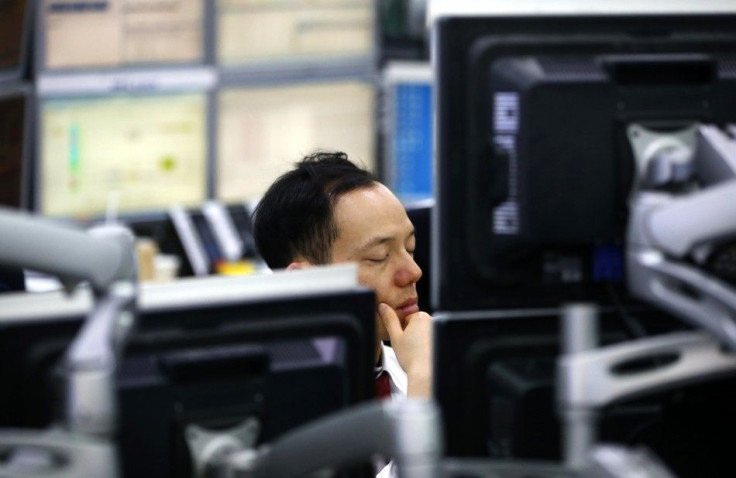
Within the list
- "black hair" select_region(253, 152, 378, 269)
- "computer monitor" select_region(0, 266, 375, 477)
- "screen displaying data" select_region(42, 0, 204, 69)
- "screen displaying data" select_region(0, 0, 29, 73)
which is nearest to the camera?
"computer monitor" select_region(0, 266, 375, 477)

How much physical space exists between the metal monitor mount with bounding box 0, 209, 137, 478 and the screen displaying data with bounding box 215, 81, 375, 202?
3363mm

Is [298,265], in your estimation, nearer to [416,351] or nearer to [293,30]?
[416,351]

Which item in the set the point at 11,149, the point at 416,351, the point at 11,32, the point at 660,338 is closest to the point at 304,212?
the point at 416,351

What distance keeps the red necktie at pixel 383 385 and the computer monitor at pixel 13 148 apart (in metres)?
1.82

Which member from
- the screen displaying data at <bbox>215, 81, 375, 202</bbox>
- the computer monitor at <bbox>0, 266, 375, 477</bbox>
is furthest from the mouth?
the screen displaying data at <bbox>215, 81, 375, 202</bbox>

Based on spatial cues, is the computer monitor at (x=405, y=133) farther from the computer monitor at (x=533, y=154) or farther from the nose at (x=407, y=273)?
the computer monitor at (x=533, y=154)

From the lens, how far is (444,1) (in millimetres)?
1258

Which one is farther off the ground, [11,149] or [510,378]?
[11,149]

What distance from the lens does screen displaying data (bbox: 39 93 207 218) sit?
4.27 m

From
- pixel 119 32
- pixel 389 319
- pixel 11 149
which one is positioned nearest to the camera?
pixel 389 319

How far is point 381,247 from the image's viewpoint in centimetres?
204

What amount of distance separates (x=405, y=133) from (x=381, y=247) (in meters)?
2.53

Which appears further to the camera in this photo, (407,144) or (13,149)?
(407,144)

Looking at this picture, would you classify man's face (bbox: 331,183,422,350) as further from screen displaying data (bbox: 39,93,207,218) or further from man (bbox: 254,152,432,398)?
screen displaying data (bbox: 39,93,207,218)
